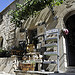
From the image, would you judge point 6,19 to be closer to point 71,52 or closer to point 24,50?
point 24,50

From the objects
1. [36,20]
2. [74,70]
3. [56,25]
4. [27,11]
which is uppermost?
[27,11]

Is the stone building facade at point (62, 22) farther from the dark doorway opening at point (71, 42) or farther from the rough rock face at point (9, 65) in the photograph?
the rough rock face at point (9, 65)

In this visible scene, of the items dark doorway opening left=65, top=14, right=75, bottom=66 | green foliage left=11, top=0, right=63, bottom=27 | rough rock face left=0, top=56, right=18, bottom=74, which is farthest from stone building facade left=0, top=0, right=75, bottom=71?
rough rock face left=0, top=56, right=18, bottom=74

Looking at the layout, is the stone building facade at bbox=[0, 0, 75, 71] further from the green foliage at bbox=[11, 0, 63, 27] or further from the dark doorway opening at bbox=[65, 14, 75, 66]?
the green foliage at bbox=[11, 0, 63, 27]

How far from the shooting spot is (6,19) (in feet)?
37.5

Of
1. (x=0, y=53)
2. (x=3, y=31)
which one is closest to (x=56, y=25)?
(x=0, y=53)

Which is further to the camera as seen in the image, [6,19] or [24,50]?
[6,19]

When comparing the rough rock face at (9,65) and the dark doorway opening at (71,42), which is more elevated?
the dark doorway opening at (71,42)

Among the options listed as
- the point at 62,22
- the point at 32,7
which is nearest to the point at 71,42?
the point at 62,22

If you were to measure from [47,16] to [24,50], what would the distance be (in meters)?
2.72

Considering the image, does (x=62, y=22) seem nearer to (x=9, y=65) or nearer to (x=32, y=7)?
(x=32, y=7)

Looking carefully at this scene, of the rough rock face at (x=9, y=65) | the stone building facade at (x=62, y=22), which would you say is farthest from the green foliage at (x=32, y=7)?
the rough rock face at (x=9, y=65)

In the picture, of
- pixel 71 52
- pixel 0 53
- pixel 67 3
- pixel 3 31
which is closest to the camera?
pixel 67 3

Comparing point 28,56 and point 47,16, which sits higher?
point 47,16
